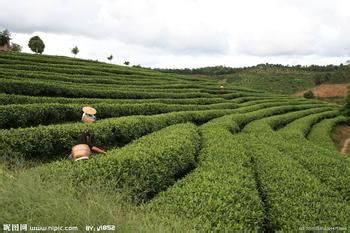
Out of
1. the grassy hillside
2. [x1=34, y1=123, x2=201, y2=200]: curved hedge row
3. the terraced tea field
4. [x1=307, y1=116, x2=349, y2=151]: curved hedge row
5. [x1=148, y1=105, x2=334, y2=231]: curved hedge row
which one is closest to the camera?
[x1=148, y1=105, x2=334, y2=231]: curved hedge row

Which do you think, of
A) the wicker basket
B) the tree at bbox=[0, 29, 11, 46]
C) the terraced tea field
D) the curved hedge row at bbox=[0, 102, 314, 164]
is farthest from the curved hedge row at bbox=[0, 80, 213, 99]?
the tree at bbox=[0, 29, 11, 46]

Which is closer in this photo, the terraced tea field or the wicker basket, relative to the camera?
the terraced tea field

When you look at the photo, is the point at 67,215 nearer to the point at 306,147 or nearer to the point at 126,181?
the point at 126,181

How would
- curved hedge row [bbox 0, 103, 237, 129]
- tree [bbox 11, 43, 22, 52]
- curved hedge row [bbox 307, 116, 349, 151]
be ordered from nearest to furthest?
curved hedge row [bbox 0, 103, 237, 129], curved hedge row [bbox 307, 116, 349, 151], tree [bbox 11, 43, 22, 52]

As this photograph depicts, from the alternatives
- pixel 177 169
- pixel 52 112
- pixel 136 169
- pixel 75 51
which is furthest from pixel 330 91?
pixel 136 169

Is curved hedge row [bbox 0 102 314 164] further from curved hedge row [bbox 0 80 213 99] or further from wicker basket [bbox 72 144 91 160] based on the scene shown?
curved hedge row [bbox 0 80 213 99]

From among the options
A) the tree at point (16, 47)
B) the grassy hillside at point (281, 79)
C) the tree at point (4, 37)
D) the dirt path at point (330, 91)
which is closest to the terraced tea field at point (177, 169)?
the tree at point (4, 37)

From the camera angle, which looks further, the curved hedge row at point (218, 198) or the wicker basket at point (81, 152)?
the wicker basket at point (81, 152)

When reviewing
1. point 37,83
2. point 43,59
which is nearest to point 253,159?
point 37,83

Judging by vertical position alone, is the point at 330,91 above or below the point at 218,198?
above

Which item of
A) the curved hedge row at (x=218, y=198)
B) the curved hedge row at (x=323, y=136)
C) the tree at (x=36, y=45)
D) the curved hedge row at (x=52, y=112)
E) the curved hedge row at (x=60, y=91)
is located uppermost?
the tree at (x=36, y=45)

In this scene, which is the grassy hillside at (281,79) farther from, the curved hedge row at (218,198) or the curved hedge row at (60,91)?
the curved hedge row at (218,198)

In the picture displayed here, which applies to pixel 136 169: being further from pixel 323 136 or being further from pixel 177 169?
pixel 323 136

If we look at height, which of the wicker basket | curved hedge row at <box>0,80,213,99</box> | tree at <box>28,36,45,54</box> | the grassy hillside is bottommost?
the wicker basket
